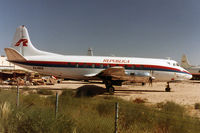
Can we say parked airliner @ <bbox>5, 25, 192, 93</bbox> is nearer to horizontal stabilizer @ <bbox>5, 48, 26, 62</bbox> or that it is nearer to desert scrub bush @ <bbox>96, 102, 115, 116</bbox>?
horizontal stabilizer @ <bbox>5, 48, 26, 62</bbox>

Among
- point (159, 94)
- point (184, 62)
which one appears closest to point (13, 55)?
point (159, 94)

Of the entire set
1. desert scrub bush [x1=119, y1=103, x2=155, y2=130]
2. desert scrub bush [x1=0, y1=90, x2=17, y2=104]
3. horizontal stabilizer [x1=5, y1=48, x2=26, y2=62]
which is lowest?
desert scrub bush [x1=119, y1=103, x2=155, y2=130]

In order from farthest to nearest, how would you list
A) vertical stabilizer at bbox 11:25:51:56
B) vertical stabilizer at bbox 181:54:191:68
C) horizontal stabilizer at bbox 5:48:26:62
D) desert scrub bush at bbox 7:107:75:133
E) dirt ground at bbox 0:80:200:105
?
vertical stabilizer at bbox 181:54:191:68 < vertical stabilizer at bbox 11:25:51:56 < horizontal stabilizer at bbox 5:48:26:62 < dirt ground at bbox 0:80:200:105 < desert scrub bush at bbox 7:107:75:133

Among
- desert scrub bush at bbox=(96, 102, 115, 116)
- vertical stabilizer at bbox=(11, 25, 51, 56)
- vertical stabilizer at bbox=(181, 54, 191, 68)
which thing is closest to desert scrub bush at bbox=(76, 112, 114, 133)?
desert scrub bush at bbox=(96, 102, 115, 116)

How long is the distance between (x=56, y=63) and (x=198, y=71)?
A: 3964 centimetres

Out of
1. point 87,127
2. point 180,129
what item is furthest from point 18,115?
point 180,129

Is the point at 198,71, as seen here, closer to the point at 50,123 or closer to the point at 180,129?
the point at 180,129

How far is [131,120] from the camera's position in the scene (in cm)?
589

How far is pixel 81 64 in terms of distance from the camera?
16328mm

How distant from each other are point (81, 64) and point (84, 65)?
0.33 meters

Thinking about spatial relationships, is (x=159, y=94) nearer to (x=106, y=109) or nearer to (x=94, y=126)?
(x=106, y=109)

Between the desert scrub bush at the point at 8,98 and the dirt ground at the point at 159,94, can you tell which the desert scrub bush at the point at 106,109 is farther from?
the dirt ground at the point at 159,94

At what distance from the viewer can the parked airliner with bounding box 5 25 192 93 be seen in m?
16.2

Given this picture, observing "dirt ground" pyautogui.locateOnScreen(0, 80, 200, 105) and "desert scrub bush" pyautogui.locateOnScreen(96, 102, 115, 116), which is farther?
"dirt ground" pyautogui.locateOnScreen(0, 80, 200, 105)
